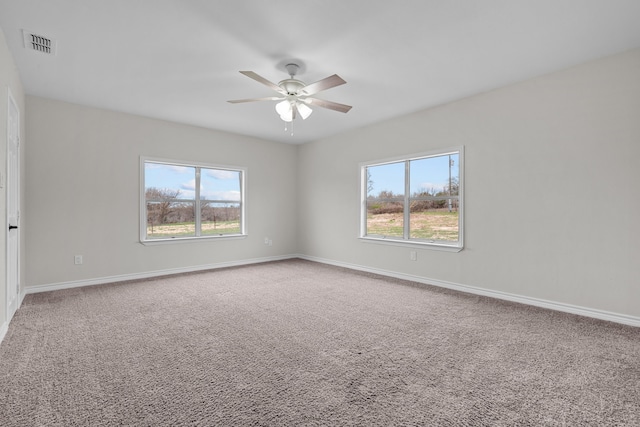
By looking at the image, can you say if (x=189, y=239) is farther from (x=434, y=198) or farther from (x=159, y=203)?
(x=434, y=198)

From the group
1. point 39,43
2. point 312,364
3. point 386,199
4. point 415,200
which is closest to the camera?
point 312,364

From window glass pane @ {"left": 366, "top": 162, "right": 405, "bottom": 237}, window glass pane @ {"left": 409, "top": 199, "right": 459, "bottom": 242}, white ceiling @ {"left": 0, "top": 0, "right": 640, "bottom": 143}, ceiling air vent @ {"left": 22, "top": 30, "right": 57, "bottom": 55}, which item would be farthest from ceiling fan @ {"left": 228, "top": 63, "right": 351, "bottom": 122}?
window glass pane @ {"left": 409, "top": 199, "right": 459, "bottom": 242}

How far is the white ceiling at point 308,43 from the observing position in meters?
2.19

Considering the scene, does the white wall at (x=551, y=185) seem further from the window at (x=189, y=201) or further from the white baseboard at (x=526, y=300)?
the window at (x=189, y=201)

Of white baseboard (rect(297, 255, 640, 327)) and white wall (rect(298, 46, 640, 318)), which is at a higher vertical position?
white wall (rect(298, 46, 640, 318))

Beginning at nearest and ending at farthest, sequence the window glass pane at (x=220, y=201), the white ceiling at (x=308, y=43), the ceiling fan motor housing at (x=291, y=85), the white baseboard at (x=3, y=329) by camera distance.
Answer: the white ceiling at (x=308, y=43)
the white baseboard at (x=3, y=329)
the ceiling fan motor housing at (x=291, y=85)
the window glass pane at (x=220, y=201)

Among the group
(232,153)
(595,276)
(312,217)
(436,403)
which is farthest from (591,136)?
(232,153)

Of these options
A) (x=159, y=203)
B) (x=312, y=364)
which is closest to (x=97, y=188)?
(x=159, y=203)

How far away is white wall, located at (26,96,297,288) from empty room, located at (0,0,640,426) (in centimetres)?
3

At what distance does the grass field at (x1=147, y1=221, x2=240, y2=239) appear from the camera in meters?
4.91

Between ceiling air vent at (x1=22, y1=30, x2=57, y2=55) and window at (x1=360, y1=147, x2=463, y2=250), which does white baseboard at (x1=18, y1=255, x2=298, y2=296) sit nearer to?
window at (x1=360, y1=147, x2=463, y2=250)

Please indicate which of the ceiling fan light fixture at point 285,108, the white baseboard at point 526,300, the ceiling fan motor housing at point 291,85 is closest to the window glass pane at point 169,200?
the ceiling fan light fixture at point 285,108

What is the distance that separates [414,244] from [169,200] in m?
3.98

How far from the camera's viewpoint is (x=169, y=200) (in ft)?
16.5
